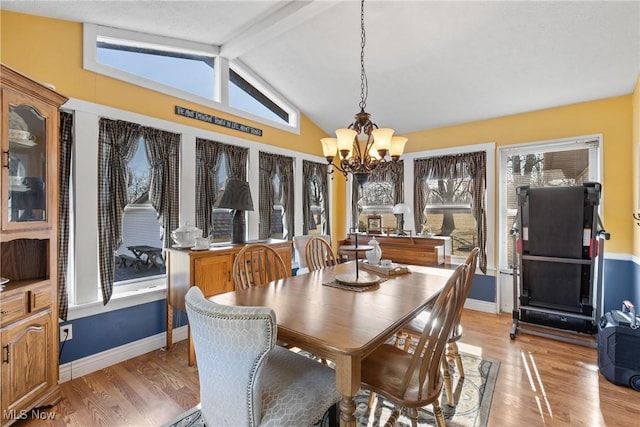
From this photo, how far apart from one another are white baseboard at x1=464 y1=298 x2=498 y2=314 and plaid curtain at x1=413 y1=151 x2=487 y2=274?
1.35 feet

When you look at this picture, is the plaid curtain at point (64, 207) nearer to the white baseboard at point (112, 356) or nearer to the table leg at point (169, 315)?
the white baseboard at point (112, 356)

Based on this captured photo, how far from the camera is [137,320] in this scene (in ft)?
9.12

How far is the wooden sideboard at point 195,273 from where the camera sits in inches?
103

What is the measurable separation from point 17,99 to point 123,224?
1247 mm

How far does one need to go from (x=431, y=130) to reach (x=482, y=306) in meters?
2.50

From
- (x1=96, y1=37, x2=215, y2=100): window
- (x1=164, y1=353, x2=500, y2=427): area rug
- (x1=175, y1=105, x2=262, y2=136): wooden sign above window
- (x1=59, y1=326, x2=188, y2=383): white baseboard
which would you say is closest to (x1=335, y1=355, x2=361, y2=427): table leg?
(x1=164, y1=353, x2=500, y2=427): area rug

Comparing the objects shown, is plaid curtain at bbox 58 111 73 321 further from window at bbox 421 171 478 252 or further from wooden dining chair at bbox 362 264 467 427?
window at bbox 421 171 478 252

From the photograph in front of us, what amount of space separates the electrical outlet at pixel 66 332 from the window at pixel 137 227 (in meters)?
0.47

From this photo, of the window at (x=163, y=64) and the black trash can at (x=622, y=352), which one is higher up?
the window at (x=163, y=64)

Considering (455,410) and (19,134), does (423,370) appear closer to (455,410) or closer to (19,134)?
(455,410)

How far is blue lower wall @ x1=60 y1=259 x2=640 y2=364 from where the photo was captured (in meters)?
2.45

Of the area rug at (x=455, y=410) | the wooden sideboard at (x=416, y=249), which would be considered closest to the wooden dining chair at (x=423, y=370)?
the area rug at (x=455, y=410)

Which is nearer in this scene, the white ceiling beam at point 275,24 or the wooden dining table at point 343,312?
the wooden dining table at point 343,312

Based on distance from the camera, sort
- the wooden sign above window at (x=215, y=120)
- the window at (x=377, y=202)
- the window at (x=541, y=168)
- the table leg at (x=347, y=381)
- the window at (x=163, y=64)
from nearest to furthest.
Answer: the table leg at (x=347, y=381), the window at (x=163, y=64), the wooden sign above window at (x=215, y=120), the window at (x=541, y=168), the window at (x=377, y=202)
